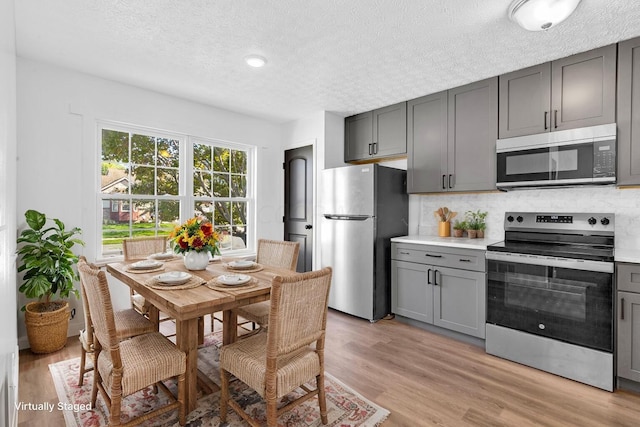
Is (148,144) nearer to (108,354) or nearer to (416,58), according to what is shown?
(108,354)

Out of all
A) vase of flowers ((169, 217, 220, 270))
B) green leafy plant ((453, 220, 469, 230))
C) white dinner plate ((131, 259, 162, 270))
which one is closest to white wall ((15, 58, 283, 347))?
white dinner plate ((131, 259, 162, 270))

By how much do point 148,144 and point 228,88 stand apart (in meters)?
1.10

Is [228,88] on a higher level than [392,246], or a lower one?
higher

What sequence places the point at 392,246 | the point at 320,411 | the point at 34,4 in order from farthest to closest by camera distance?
the point at 392,246
the point at 34,4
the point at 320,411

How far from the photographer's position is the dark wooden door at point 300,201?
4.31m

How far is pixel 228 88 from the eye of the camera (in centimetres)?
333

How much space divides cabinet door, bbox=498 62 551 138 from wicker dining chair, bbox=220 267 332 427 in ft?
7.63

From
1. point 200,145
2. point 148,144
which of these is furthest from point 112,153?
point 200,145

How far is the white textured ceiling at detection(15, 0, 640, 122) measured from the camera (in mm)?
2025

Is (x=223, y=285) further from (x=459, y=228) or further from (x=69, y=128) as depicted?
(x=459, y=228)

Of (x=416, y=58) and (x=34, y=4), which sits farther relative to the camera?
(x=416, y=58)

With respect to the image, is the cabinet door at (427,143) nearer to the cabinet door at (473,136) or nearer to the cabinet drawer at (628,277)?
the cabinet door at (473,136)

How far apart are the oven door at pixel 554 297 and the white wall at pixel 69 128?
11.6ft

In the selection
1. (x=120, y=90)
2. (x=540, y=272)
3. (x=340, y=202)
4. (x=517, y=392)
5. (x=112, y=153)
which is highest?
(x=120, y=90)
